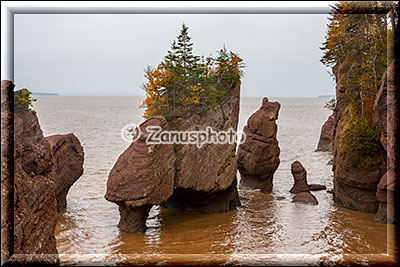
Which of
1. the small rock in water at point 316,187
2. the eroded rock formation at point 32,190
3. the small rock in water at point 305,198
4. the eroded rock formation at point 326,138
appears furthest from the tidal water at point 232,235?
the eroded rock formation at point 326,138

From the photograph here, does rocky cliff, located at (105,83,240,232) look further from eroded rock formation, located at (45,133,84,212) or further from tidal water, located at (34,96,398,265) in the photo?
eroded rock formation, located at (45,133,84,212)

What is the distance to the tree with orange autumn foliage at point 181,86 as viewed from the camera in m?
21.8

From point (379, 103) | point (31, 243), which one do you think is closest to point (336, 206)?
point (379, 103)

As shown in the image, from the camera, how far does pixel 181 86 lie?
888 inches

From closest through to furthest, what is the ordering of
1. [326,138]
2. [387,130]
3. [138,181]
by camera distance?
[387,130], [138,181], [326,138]

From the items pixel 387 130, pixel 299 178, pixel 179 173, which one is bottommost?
pixel 299 178

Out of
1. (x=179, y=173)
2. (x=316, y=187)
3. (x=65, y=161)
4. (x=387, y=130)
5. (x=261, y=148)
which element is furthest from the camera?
(x=316, y=187)

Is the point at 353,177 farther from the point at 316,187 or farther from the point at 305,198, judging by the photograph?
the point at 316,187

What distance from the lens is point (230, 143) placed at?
944 inches

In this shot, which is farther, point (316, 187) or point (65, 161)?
point (316, 187)

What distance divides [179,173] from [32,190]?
13337 mm

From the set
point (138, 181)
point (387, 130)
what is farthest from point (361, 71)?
point (138, 181)

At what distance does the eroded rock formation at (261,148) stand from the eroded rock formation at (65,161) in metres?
11.7

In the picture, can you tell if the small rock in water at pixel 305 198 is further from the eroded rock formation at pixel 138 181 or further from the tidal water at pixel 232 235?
the eroded rock formation at pixel 138 181
